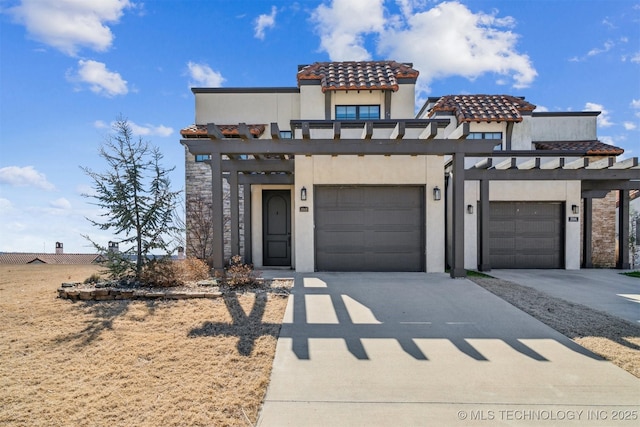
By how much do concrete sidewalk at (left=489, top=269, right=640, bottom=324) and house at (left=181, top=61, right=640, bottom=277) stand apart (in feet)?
3.05

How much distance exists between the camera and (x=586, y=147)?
1246 centimetres

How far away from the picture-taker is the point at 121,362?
3629 millimetres

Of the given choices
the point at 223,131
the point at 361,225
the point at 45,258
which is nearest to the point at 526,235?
the point at 361,225

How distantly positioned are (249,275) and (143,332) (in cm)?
289

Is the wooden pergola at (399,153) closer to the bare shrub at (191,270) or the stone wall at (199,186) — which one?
the bare shrub at (191,270)

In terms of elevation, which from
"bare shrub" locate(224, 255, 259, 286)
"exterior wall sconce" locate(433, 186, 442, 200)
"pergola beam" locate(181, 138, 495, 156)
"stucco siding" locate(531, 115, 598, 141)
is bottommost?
"bare shrub" locate(224, 255, 259, 286)

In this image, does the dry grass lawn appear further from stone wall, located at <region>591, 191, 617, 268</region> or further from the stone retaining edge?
stone wall, located at <region>591, 191, 617, 268</region>

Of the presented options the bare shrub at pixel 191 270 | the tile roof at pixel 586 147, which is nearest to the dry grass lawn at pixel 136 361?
the bare shrub at pixel 191 270

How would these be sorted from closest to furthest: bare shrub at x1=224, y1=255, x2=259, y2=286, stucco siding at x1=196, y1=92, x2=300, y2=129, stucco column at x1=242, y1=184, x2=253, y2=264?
bare shrub at x1=224, y1=255, x2=259, y2=286 → stucco column at x1=242, y1=184, x2=253, y2=264 → stucco siding at x1=196, y1=92, x2=300, y2=129

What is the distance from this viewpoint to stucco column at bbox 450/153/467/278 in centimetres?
812

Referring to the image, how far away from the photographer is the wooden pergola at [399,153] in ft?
25.7

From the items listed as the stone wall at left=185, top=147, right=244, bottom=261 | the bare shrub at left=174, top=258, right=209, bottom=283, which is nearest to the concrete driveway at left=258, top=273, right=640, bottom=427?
the bare shrub at left=174, top=258, right=209, bottom=283

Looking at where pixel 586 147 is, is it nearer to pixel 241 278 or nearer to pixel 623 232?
pixel 623 232

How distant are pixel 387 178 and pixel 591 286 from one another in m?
5.68
